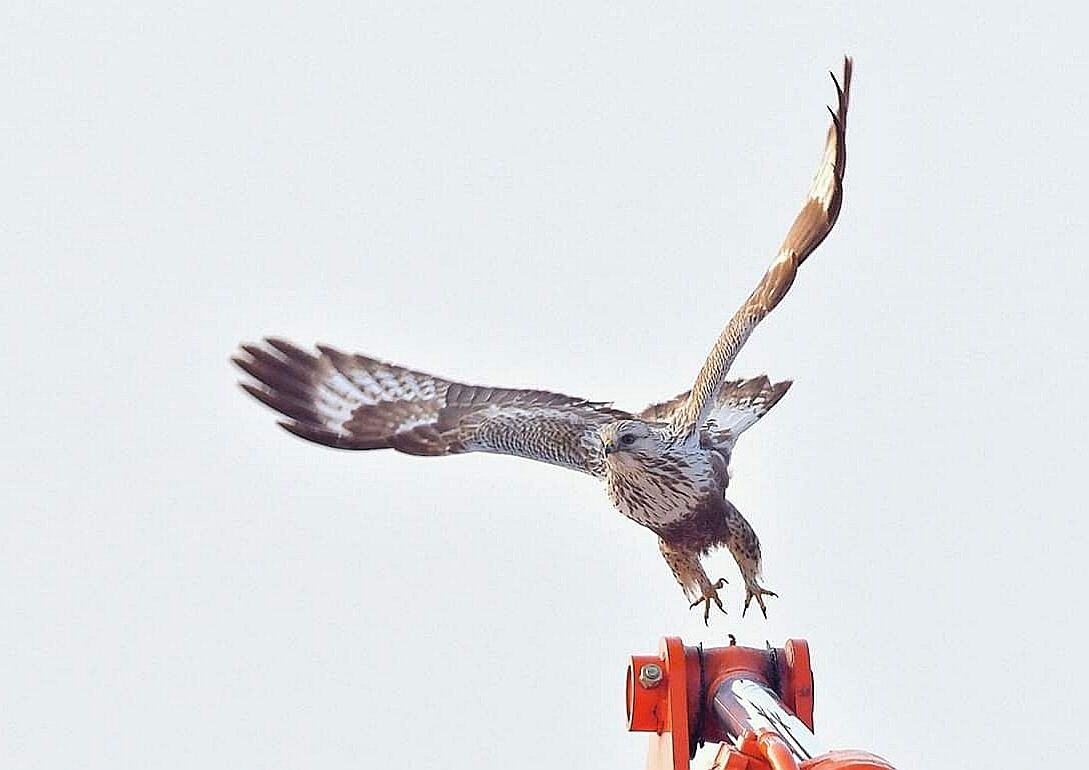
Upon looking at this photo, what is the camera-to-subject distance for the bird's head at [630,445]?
6.24 m

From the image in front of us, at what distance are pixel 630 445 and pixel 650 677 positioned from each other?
89.4 inches

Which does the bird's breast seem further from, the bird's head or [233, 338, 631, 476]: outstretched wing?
[233, 338, 631, 476]: outstretched wing

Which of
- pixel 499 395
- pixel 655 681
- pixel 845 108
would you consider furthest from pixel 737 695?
pixel 499 395

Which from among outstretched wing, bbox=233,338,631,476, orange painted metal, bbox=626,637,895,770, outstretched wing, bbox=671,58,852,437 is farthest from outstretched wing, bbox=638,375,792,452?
orange painted metal, bbox=626,637,895,770

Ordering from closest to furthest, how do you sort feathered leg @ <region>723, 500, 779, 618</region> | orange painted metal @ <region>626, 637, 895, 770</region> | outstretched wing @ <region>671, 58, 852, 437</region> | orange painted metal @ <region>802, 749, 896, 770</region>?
1. orange painted metal @ <region>802, 749, 896, 770</region>
2. orange painted metal @ <region>626, 637, 895, 770</region>
3. outstretched wing @ <region>671, 58, 852, 437</region>
4. feathered leg @ <region>723, 500, 779, 618</region>

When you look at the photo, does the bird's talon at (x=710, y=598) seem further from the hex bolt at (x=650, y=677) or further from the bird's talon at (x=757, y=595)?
the hex bolt at (x=650, y=677)

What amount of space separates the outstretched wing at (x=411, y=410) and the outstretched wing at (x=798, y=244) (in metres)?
0.74

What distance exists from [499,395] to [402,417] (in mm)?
358

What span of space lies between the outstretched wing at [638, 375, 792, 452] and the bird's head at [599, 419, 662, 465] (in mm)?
237

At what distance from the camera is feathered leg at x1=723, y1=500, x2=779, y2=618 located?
591 cm

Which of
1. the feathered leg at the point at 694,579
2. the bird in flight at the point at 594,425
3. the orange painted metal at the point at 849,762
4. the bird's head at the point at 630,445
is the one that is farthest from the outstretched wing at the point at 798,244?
the orange painted metal at the point at 849,762

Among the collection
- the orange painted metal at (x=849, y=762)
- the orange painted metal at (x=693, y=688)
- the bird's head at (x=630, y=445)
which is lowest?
the orange painted metal at (x=849, y=762)

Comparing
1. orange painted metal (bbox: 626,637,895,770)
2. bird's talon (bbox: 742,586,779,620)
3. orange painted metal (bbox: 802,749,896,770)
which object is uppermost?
bird's talon (bbox: 742,586,779,620)

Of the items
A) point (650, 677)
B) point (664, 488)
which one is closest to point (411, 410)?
point (664, 488)
